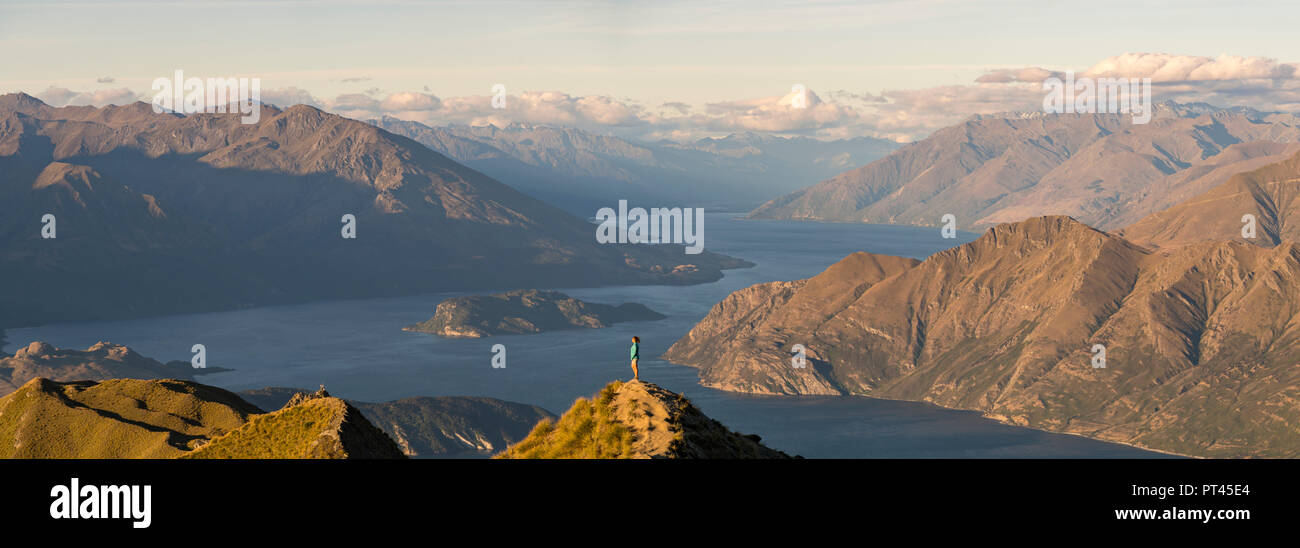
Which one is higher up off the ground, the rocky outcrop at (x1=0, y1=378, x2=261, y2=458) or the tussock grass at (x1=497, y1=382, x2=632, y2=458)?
the tussock grass at (x1=497, y1=382, x2=632, y2=458)

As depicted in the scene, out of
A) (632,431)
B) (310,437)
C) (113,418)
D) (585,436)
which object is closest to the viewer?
(632,431)

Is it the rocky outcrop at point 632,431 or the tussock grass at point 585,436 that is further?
the tussock grass at point 585,436

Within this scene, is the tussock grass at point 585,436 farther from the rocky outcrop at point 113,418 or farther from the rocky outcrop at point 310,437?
the rocky outcrop at point 113,418

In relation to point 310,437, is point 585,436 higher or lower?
higher

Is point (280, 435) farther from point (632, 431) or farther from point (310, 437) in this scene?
point (632, 431)

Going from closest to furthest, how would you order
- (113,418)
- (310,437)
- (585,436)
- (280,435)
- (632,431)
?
(632,431), (585,436), (310,437), (280,435), (113,418)

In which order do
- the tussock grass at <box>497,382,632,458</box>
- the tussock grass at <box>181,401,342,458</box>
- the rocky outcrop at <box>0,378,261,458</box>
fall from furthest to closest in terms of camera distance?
1. the rocky outcrop at <box>0,378,261,458</box>
2. the tussock grass at <box>181,401,342,458</box>
3. the tussock grass at <box>497,382,632,458</box>

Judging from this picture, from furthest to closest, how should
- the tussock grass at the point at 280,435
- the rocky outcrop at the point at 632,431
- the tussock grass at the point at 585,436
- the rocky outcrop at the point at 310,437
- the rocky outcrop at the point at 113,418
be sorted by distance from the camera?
1. the rocky outcrop at the point at 113,418
2. the tussock grass at the point at 280,435
3. the rocky outcrop at the point at 310,437
4. the tussock grass at the point at 585,436
5. the rocky outcrop at the point at 632,431

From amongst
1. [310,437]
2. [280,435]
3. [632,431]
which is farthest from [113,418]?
[632,431]

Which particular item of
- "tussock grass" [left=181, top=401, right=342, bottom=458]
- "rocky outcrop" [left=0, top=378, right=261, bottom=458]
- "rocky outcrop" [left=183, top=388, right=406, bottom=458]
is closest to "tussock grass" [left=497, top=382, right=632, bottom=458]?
"rocky outcrop" [left=183, top=388, right=406, bottom=458]

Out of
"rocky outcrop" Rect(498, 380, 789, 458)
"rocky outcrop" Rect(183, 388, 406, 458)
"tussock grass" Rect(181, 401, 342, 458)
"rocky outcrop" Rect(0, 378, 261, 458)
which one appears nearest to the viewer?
"rocky outcrop" Rect(498, 380, 789, 458)

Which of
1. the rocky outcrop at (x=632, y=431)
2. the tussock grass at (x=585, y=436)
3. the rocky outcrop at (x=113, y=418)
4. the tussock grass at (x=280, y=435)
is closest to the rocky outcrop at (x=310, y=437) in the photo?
the tussock grass at (x=280, y=435)

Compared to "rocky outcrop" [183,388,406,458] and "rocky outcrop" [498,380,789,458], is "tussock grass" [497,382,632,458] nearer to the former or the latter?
"rocky outcrop" [498,380,789,458]
